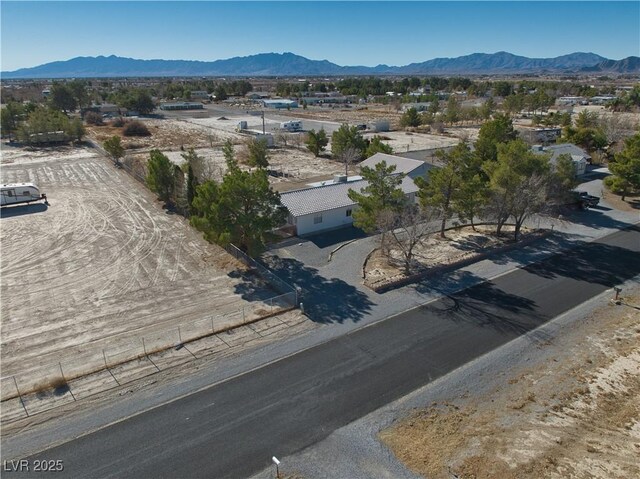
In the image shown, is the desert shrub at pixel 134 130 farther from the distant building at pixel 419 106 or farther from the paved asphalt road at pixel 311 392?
the paved asphalt road at pixel 311 392

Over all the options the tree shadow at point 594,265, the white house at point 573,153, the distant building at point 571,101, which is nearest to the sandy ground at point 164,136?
the white house at point 573,153

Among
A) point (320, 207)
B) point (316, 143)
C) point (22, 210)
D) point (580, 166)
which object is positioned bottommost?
point (22, 210)

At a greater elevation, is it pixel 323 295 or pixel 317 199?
pixel 317 199

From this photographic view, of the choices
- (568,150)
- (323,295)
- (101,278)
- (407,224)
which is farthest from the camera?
(568,150)

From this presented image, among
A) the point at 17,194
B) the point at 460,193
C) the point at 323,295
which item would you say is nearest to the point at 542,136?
the point at 460,193

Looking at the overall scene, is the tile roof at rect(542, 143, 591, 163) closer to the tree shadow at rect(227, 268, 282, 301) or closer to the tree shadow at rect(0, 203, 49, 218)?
the tree shadow at rect(227, 268, 282, 301)

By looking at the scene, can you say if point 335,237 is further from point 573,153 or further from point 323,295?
point 573,153
